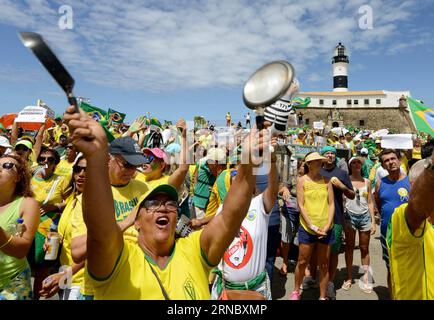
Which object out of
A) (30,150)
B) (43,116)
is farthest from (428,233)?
(43,116)

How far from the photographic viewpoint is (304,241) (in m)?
4.67

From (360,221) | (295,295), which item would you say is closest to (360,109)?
(360,221)

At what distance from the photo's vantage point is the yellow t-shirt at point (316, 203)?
15.1 ft

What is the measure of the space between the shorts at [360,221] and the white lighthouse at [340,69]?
8115cm

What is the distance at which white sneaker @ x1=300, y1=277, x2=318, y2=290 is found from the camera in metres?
5.17

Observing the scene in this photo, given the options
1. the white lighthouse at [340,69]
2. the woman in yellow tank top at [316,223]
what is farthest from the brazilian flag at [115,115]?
the white lighthouse at [340,69]

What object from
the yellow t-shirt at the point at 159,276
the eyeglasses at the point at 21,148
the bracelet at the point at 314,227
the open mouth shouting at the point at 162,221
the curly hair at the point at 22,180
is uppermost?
the eyeglasses at the point at 21,148

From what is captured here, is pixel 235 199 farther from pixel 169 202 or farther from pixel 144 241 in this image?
pixel 144 241

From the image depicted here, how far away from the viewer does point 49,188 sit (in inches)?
173

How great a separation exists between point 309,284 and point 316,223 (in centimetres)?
121

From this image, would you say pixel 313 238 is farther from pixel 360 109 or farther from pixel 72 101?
pixel 360 109

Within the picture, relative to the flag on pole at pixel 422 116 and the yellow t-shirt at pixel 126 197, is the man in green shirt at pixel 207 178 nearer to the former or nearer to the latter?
the yellow t-shirt at pixel 126 197
